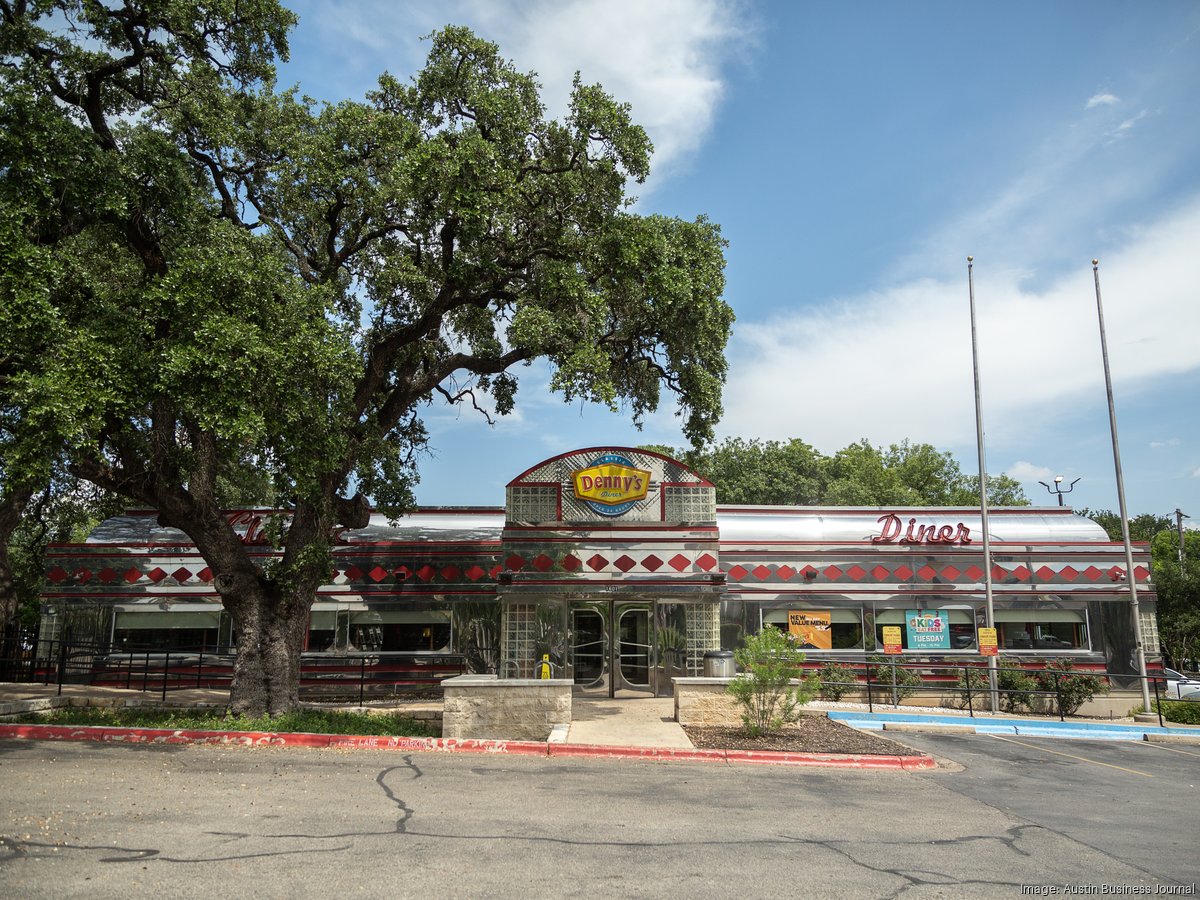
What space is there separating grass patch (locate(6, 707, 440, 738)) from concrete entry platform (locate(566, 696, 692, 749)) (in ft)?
9.02

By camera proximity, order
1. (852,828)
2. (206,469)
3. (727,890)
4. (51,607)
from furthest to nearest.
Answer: (51,607) < (206,469) < (852,828) < (727,890)

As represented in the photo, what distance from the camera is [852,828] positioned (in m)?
8.20

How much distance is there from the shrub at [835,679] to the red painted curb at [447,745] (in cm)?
765

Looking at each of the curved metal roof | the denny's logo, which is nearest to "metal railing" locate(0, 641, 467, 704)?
the curved metal roof

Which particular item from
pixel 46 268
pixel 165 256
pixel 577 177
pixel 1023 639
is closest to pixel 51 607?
pixel 165 256

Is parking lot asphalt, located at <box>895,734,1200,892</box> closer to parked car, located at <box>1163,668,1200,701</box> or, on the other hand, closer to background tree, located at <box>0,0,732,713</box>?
background tree, located at <box>0,0,732,713</box>

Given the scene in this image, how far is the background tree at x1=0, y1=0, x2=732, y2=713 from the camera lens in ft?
39.1

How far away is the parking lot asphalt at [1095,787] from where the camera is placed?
26.3 feet

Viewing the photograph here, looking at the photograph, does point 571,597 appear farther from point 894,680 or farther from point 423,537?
point 894,680

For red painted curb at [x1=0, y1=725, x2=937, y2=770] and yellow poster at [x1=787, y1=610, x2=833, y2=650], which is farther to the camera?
yellow poster at [x1=787, y1=610, x2=833, y2=650]

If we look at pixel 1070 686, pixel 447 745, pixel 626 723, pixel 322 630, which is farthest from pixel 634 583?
pixel 1070 686

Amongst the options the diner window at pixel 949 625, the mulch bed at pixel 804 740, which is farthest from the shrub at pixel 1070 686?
the mulch bed at pixel 804 740

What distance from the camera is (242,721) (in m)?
13.8

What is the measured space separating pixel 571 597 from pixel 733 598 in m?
4.77
